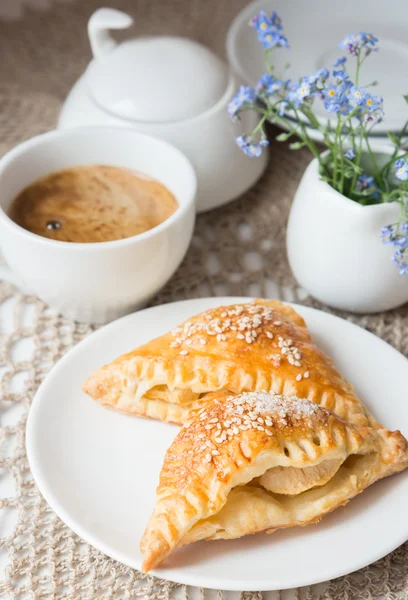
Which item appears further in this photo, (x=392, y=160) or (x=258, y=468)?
(x=392, y=160)

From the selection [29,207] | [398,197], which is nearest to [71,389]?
[29,207]

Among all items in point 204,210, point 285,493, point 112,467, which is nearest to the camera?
point 285,493

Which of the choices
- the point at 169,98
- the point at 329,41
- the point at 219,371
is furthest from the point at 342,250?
the point at 329,41

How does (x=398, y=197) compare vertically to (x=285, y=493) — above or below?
above

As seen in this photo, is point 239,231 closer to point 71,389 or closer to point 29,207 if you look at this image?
point 29,207

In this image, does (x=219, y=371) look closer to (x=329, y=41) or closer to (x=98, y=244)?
(x=98, y=244)

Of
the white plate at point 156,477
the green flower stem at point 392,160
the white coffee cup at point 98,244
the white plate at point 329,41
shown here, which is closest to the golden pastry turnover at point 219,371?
the white plate at point 156,477

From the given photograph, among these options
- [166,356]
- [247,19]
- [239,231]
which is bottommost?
[239,231]
